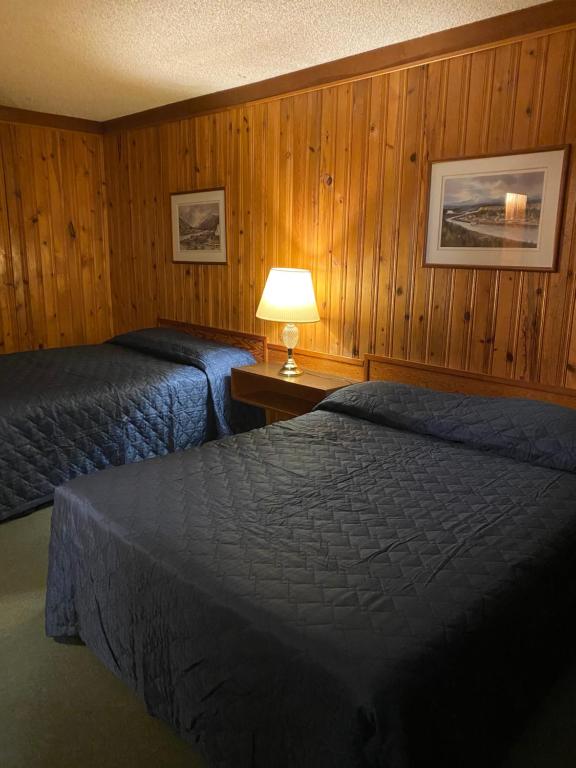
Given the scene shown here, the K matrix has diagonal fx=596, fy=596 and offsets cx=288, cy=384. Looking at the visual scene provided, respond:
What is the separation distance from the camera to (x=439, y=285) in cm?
281

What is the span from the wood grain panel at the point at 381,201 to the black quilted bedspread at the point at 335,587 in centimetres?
61

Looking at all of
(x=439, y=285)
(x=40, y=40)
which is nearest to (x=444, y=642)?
(x=439, y=285)

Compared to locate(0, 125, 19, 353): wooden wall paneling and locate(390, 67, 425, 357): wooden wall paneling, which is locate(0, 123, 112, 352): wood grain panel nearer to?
locate(0, 125, 19, 353): wooden wall paneling

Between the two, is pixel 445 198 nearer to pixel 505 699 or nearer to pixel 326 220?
pixel 326 220

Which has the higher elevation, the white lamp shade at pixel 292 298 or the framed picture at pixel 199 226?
the framed picture at pixel 199 226

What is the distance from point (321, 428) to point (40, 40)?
2257 mm

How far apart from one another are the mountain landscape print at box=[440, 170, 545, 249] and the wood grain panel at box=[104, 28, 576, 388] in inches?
4.7

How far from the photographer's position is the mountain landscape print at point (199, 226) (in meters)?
3.94

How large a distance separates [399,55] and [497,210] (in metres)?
0.91

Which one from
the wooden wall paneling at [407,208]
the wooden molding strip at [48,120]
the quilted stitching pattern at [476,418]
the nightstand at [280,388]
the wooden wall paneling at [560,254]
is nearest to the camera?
the quilted stitching pattern at [476,418]

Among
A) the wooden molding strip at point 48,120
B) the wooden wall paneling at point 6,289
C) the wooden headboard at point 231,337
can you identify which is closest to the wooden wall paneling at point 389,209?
the wooden headboard at point 231,337

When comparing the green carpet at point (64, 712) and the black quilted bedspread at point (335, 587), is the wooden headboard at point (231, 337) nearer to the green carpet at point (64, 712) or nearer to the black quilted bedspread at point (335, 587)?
the black quilted bedspread at point (335, 587)

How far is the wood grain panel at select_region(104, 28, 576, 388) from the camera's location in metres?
2.46

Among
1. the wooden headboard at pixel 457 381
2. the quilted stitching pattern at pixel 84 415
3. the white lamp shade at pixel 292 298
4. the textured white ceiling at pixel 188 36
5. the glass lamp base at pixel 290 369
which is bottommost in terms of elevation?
the quilted stitching pattern at pixel 84 415
